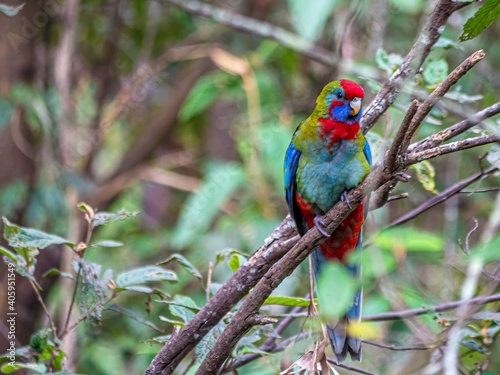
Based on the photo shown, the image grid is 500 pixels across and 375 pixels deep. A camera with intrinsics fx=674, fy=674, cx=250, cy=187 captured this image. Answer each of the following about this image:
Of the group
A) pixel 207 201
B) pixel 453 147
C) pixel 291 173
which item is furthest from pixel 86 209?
pixel 207 201

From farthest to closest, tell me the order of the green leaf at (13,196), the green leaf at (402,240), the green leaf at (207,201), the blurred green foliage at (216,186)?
the green leaf at (207,201)
the green leaf at (13,196)
the blurred green foliage at (216,186)
the green leaf at (402,240)

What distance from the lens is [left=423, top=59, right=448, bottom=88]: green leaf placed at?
2277 millimetres

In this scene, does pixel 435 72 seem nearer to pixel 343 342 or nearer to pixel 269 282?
pixel 343 342

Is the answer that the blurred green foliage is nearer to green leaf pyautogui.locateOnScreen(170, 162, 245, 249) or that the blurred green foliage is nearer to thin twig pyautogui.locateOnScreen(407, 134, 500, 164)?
green leaf pyautogui.locateOnScreen(170, 162, 245, 249)

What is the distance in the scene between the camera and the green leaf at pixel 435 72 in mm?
2277

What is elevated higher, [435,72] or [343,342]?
[435,72]

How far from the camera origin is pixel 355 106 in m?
2.34

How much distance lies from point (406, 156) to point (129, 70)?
136 inches

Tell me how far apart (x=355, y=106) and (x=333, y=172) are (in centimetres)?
26

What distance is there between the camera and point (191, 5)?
3.61 metres

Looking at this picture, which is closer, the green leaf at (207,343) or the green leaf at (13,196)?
the green leaf at (207,343)

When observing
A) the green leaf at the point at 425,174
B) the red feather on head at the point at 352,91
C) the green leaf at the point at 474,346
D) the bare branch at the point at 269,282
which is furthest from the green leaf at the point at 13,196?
the green leaf at the point at 474,346

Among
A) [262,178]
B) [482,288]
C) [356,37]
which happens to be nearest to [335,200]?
[482,288]

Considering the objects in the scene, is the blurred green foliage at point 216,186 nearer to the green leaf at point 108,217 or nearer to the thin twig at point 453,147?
the green leaf at point 108,217
